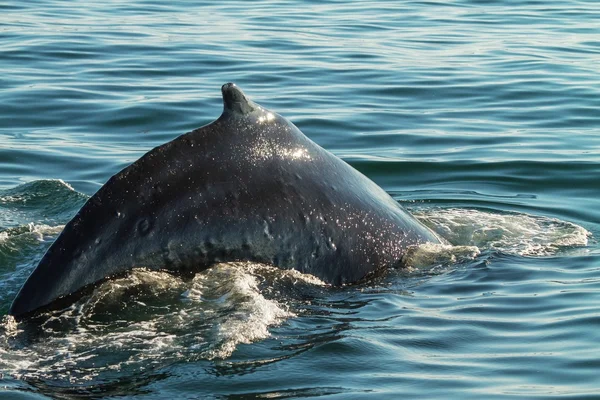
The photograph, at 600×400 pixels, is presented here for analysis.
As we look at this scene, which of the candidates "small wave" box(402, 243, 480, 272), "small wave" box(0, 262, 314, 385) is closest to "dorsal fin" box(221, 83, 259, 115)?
"small wave" box(0, 262, 314, 385)

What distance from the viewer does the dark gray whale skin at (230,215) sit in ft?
20.4

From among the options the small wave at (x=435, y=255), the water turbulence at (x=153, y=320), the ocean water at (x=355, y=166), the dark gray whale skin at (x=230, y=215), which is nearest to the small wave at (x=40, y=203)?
the ocean water at (x=355, y=166)

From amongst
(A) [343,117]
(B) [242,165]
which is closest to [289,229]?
(B) [242,165]

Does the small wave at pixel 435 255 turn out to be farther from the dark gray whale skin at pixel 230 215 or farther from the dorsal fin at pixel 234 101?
the dorsal fin at pixel 234 101

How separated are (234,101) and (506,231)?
296 cm

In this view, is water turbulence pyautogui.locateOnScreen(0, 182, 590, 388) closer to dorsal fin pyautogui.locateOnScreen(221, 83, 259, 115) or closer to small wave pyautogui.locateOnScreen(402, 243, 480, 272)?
small wave pyautogui.locateOnScreen(402, 243, 480, 272)

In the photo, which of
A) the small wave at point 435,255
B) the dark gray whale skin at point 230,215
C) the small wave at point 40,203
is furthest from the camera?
the small wave at point 40,203

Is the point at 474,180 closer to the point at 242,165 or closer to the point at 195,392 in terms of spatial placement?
the point at 242,165

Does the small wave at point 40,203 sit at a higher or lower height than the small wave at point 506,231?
higher

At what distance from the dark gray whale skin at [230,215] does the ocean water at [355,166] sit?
0.44 ft

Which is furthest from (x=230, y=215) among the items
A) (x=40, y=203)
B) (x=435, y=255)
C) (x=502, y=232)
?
(x=40, y=203)

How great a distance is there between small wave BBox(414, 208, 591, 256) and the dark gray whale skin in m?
1.21

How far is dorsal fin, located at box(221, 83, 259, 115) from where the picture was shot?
22.1 feet

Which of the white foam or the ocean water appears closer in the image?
the ocean water
